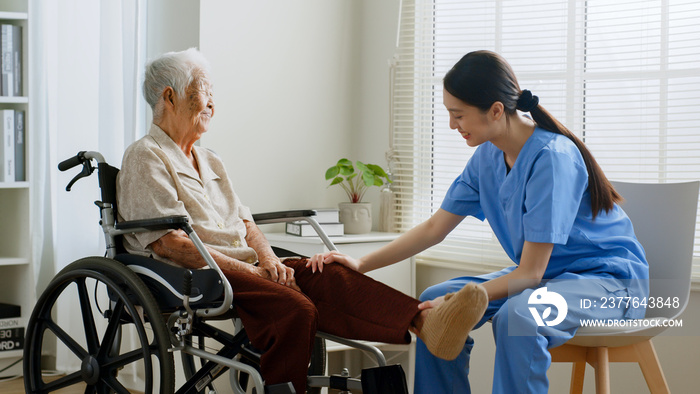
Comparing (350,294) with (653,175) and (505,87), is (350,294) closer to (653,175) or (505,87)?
(505,87)

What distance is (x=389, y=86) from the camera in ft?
10.3

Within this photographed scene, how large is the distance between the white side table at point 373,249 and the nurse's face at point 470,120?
2.90 feet

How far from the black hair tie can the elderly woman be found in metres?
0.59

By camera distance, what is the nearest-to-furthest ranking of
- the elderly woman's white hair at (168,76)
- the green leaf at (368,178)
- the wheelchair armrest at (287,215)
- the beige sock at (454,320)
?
1. the beige sock at (454,320)
2. the elderly woman's white hair at (168,76)
3. the wheelchair armrest at (287,215)
4. the green leaf at (368,178)

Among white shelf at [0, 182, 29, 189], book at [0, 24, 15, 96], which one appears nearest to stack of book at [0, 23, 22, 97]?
Result: book at [0, 24, 15, 96]

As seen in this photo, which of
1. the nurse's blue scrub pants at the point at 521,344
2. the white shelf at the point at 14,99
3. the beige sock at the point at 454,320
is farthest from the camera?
the white shelf at the point at 14,99

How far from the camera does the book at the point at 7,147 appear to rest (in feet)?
9.21

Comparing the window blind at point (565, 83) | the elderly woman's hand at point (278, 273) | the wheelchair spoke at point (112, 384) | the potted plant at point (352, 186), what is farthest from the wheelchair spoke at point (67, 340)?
the window blind at point (565, 83)

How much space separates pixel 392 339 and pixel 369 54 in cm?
175

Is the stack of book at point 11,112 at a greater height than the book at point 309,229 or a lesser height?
greater

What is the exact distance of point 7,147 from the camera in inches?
111

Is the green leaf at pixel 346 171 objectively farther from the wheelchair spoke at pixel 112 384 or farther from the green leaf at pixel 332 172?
the wheelchair spoke at pixel 112 384

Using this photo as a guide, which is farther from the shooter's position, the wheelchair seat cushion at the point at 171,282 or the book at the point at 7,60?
the book at the point at 7,60

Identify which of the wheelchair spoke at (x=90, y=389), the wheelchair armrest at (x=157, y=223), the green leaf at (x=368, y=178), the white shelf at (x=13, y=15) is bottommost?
the wheelchair spoke at (x=90, y=389)
